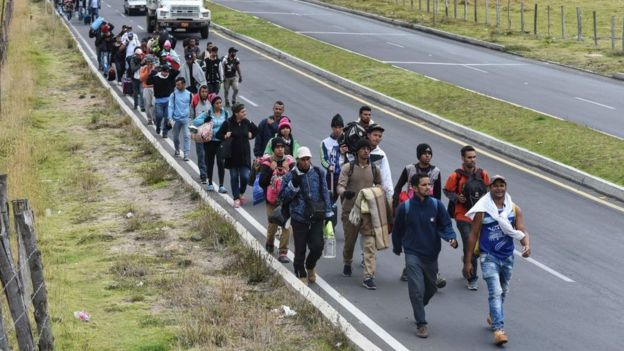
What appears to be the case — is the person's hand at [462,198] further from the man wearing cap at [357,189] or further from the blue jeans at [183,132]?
the blue jeans at [183,132]

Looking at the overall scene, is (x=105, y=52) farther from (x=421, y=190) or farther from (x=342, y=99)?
(x=421, y=190)

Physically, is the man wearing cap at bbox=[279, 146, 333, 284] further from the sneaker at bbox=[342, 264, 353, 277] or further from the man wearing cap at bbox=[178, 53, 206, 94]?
the man wearing cap at bbox=[178, 53, 206, 94]

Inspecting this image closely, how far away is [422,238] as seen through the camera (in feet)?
36.5

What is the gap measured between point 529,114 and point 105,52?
1266 centimetres

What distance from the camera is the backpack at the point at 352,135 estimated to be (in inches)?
557

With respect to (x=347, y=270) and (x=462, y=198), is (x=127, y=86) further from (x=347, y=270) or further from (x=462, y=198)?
(x=462, y=198)

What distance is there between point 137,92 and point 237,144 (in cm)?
966

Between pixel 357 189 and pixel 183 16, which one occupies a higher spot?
pixel 357 189

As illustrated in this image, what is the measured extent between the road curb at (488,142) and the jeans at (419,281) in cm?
772

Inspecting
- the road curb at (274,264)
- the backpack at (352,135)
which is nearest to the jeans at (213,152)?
the road curb at (274,264)

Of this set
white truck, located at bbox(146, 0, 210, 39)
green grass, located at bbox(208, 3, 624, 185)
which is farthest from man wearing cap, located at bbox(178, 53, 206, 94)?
white truck, located at bbox(146, 0, 210, 39)

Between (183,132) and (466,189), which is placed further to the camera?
(183,132)

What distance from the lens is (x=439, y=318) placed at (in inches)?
464

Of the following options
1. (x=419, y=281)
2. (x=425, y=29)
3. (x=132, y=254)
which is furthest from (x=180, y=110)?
(x=425, y=29)
